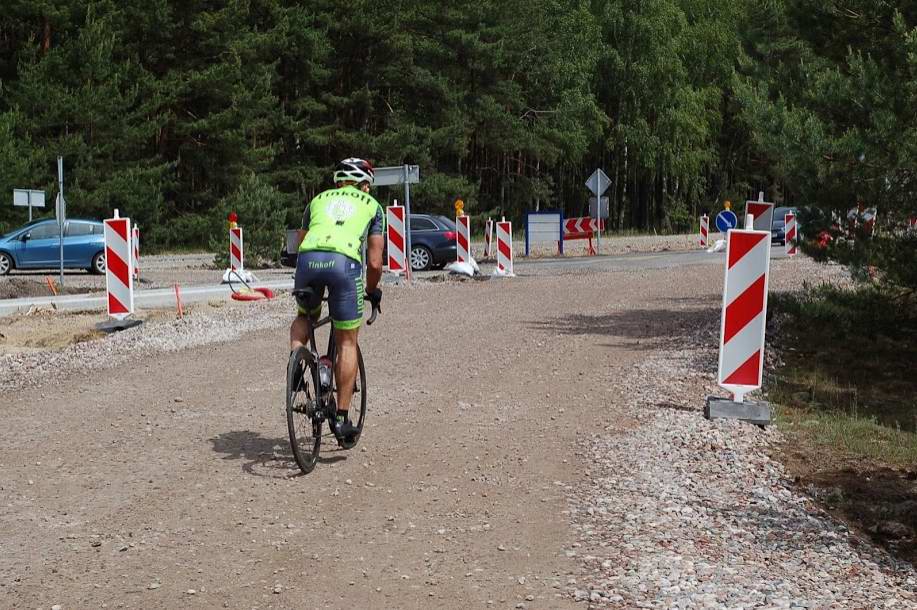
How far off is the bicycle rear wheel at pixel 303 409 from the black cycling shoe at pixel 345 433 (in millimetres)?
169

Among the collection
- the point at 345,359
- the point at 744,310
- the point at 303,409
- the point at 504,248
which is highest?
the point at 744,310

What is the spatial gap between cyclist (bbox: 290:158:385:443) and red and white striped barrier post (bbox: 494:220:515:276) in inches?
670

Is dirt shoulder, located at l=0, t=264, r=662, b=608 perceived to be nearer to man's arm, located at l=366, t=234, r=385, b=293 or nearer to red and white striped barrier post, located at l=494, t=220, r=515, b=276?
man's arm, located at l=366, t=234, r=385, b=293

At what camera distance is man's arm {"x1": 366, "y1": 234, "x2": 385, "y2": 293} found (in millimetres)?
6926

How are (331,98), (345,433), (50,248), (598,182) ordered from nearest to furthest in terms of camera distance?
(345,433) < (50,248) < (598,182) < (331,98)

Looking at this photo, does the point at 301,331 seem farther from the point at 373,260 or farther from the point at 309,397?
the point at 373,260

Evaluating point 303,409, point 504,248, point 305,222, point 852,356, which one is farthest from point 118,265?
point 504,248

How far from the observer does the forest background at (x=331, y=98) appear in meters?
39.3

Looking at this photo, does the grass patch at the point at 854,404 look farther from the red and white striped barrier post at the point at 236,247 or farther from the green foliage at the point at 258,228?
the green foliage at the point at 258,228

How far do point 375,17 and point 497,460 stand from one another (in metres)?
44.8

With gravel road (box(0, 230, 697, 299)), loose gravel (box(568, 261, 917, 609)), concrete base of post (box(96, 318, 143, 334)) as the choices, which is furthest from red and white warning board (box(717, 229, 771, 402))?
gravel road (box(0, 230, 697, 299))

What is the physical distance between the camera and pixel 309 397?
6727 millimetres

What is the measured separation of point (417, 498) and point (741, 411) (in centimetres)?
346

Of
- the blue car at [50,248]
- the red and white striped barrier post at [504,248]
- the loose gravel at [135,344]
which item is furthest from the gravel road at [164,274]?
the loose gravel at [135,344]
